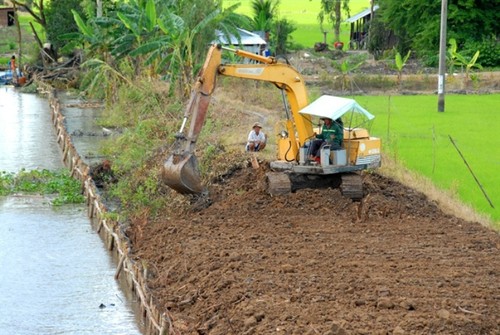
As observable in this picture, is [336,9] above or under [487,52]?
above

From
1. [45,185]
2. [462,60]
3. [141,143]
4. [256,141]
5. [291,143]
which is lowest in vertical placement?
[45,185]

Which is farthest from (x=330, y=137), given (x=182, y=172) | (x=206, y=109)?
(x=182, y=172)

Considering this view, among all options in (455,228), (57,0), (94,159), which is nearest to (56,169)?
(94,159)

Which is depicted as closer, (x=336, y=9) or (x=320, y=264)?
Result: (x=320, y=264)

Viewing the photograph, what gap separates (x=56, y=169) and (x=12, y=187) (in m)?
2.94

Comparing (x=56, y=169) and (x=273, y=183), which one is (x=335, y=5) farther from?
(x=273, y=183)

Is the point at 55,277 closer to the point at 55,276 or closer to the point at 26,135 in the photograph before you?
the point at 55,276

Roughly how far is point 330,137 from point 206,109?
7.96 ft

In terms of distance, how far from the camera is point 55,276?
18.6 metres

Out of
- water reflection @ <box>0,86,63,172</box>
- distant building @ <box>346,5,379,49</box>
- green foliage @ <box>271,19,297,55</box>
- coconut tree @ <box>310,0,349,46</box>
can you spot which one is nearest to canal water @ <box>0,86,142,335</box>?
water reflection @ <box>0,86,63,172</box>

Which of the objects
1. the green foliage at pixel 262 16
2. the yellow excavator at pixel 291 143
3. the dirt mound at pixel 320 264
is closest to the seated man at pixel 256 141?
the dirt mound at pixel 320 264

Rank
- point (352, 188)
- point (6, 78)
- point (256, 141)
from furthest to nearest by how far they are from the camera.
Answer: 1. point (6, 78)
2. point (256, 141)
3. point (352, 188)

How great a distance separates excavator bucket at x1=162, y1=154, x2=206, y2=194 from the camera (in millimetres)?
18500

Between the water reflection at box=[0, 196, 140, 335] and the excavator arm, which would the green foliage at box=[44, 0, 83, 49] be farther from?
the excavator arm
